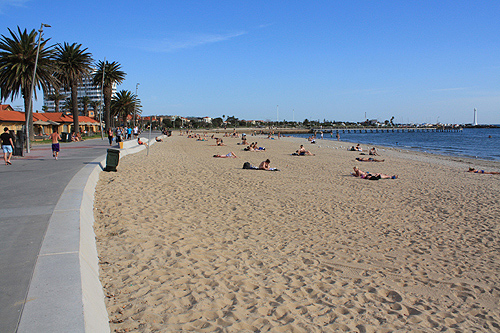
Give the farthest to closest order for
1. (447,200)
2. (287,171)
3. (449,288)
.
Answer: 1. (287,171)
2. (447,200)
3. (449,288)

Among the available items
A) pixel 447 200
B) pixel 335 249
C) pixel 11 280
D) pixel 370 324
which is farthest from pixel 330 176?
pixel 11 280

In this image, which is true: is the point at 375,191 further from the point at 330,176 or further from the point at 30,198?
the point at 30,198

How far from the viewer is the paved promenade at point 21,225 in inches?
132

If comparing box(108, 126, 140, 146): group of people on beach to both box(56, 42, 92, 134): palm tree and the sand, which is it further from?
the sand

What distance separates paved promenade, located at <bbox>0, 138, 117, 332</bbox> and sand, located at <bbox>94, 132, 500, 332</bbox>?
2.79 feet

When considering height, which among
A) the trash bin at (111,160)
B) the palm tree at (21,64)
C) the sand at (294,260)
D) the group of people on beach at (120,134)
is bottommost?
the sand at (294,260)

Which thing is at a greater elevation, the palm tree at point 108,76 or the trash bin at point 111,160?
the palm tree at point 108,76

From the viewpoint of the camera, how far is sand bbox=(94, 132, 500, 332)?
3852 millimetres

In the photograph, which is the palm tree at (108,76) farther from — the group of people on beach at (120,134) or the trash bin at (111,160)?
the trash bin at (111,160)

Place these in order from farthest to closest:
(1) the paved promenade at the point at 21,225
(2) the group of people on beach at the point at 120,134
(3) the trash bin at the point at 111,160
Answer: (2) the group of people on beach at the point at 120,134, (3) the trash bin at the point at 111,160, (1) the paved promenade at the point at 21,225

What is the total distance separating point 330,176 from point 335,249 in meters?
9.29

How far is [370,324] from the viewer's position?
377 centimetres

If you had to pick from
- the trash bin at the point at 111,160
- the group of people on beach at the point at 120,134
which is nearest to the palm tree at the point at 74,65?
the group of people on beach at the point at 120,134

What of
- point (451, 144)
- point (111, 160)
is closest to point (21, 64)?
point (111, 160)
